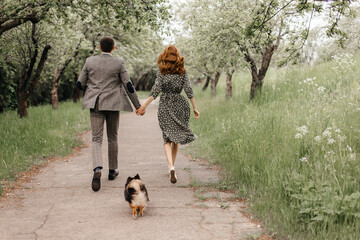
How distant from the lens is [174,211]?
181 inches

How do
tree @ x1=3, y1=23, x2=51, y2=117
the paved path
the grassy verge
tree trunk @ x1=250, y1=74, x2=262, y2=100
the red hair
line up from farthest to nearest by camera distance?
tree @ x1=3, y1=23, x2=51, y2=117
tree trunk @ x1=250, y1=74, x2=262, y2=100
the grassy verge
the red hair
the paved path

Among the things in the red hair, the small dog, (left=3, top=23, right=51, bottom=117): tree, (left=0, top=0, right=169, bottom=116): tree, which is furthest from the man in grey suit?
(left=3, top=23, right=51, bottom=117): tree

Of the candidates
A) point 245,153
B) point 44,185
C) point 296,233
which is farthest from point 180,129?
point 296,233

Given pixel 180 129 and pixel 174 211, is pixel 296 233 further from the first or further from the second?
pixel 180 129

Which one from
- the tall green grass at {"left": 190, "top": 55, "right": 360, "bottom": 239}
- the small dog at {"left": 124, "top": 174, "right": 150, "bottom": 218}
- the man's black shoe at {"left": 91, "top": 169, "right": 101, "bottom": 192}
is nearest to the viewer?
the tall green grass at {"left": 190, "top": 55, "right": 360, "bottom": 239}

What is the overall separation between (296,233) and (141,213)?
1.76 m

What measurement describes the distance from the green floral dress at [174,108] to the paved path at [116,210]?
0.75 m

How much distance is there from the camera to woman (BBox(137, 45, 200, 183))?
584cm

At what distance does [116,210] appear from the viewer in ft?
15.2

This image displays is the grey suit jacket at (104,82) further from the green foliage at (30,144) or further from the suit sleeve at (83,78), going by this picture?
the green foliage at (30,144)

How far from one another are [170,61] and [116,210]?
2.41 metres

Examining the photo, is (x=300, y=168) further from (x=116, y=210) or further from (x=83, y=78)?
(x=83, y=78)

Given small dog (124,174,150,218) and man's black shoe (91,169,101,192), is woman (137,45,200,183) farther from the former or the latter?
small dog (124,174,150,218)

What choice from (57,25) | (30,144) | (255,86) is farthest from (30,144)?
(255,86)
